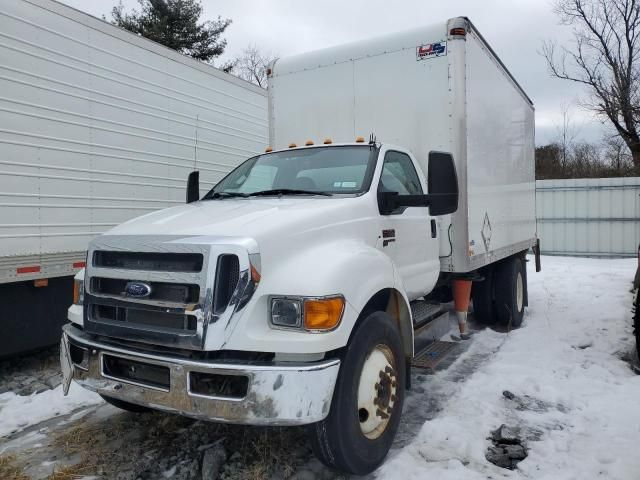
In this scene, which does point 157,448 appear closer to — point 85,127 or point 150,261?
point 150,261

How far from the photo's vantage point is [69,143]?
5.09 m

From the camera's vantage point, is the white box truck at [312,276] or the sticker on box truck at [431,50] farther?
the sticker on box truck at [431,50]

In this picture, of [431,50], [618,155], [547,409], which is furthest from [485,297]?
[618,155]

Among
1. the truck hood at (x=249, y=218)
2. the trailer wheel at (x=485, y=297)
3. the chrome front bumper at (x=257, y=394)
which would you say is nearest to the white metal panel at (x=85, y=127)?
the truck hood at (x=249, y=218)

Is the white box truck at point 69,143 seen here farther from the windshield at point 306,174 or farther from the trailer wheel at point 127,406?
the windshield at point 306,174

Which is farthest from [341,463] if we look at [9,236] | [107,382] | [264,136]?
[264,136]

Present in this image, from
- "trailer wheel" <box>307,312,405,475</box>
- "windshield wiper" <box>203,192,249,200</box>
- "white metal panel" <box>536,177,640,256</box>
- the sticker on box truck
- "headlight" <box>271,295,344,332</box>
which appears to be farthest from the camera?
"white metal panel" <box>536,177,640,256</box>

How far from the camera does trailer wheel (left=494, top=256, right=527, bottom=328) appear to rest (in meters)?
6.91

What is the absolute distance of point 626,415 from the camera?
384 centimetres

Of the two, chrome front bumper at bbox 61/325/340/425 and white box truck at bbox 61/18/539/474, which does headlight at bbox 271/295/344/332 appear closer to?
white box truck at bbox 61/18/539/474

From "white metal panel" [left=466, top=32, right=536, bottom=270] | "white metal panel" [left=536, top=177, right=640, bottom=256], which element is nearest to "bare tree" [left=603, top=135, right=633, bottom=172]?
"white metal panel" [left=536, top=177, right=640, bottom=256]

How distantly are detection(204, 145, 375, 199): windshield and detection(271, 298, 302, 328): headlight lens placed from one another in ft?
4.15

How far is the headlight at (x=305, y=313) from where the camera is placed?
2.56 m

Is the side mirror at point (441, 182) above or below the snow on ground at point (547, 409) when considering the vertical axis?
above
